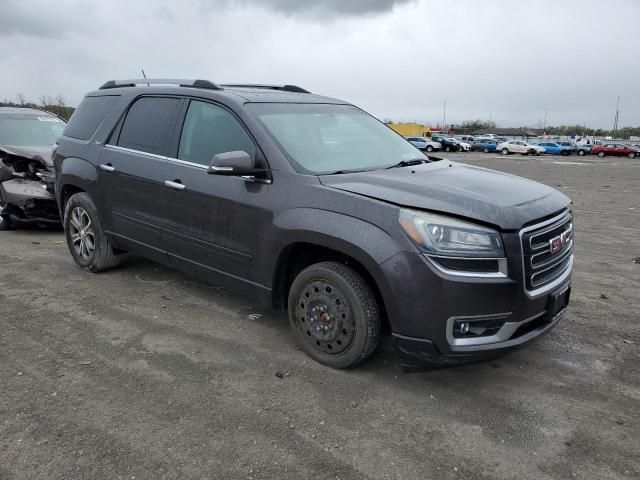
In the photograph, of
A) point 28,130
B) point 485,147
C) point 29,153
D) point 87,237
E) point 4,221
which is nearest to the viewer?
point 87,237

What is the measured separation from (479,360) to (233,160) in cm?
198

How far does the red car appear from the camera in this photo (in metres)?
47.9

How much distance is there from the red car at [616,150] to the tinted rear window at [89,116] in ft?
169

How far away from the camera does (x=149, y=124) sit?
187 inches

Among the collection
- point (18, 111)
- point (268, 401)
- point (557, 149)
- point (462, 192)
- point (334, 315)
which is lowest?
point (268, 401)

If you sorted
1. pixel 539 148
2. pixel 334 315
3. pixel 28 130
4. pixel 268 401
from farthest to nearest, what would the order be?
pixel 539 148
pixel 28 130
pixel 334 315
pixel 268 401

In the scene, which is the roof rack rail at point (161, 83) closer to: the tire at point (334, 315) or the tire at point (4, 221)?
the tire at point (334, 315)

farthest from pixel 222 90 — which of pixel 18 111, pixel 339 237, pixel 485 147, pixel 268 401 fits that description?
pixel 485 147

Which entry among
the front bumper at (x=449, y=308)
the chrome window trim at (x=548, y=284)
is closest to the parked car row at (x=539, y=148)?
the chrome window trim at (x=548, y=284)

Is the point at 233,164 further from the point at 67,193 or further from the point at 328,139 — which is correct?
the point at 67,193

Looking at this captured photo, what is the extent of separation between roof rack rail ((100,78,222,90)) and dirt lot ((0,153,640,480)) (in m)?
1.86

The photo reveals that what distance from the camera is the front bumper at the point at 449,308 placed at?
9.84 ft

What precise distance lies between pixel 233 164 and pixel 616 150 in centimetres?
5303

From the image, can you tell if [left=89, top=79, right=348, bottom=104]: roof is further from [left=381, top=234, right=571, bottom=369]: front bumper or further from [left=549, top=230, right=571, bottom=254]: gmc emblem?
[left=549, top=230, right=571, bottom=254]: gmc emblem
